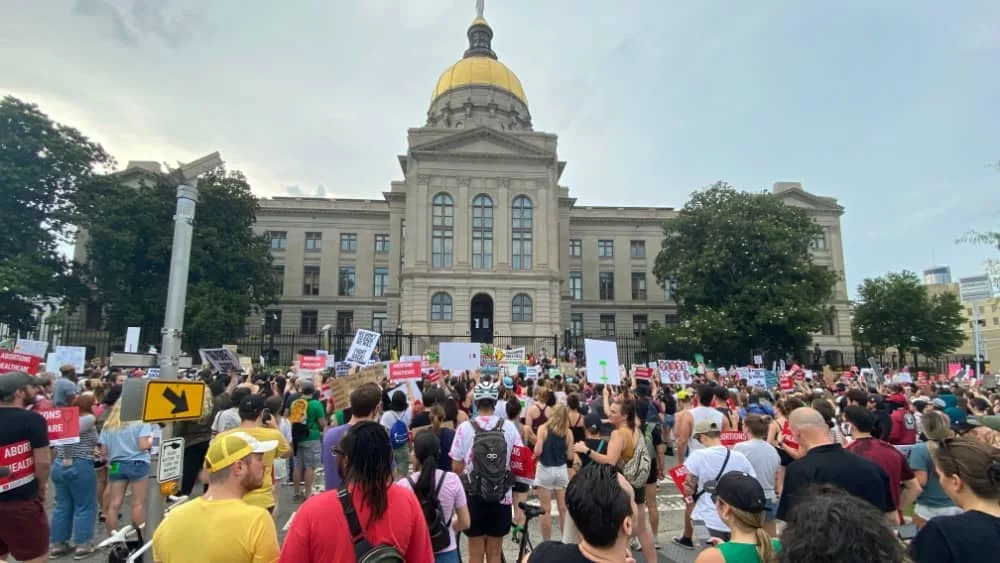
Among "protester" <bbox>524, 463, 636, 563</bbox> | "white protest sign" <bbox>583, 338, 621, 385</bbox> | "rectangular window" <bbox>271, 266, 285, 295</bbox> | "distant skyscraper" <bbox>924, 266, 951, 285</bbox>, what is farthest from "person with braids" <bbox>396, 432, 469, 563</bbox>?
"distant skyscraper" <bbox>924, 266, 951, 285</bbox>

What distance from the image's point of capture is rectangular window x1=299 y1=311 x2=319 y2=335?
171 ft

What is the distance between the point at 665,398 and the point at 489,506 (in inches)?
332

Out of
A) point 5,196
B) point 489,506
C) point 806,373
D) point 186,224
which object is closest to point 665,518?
point 489,506

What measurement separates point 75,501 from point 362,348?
6408 millimetres

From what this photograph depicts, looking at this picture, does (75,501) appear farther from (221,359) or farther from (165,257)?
(165,257)

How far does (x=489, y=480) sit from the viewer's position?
5.12m

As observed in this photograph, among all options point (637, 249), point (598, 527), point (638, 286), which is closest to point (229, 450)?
point (598, 527)

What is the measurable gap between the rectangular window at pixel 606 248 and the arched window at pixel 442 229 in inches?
741

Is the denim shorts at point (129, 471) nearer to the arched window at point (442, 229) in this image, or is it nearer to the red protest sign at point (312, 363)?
the red protest sign at point (312, 363)

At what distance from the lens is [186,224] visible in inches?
201

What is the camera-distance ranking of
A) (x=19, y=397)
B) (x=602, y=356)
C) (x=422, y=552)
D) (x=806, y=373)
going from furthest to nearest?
(x=806, y=373) < (x=602, y=356) < (x=19, y=397) < (x=422, y=552)

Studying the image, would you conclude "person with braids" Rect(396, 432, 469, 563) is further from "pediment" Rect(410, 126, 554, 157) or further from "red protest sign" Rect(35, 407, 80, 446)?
"pediment" Rect(410, 126, 554, 157)

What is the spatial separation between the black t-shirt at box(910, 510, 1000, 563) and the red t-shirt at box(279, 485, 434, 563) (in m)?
2.61

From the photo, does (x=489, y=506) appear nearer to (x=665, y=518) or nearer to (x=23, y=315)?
(x=665, y=518)
